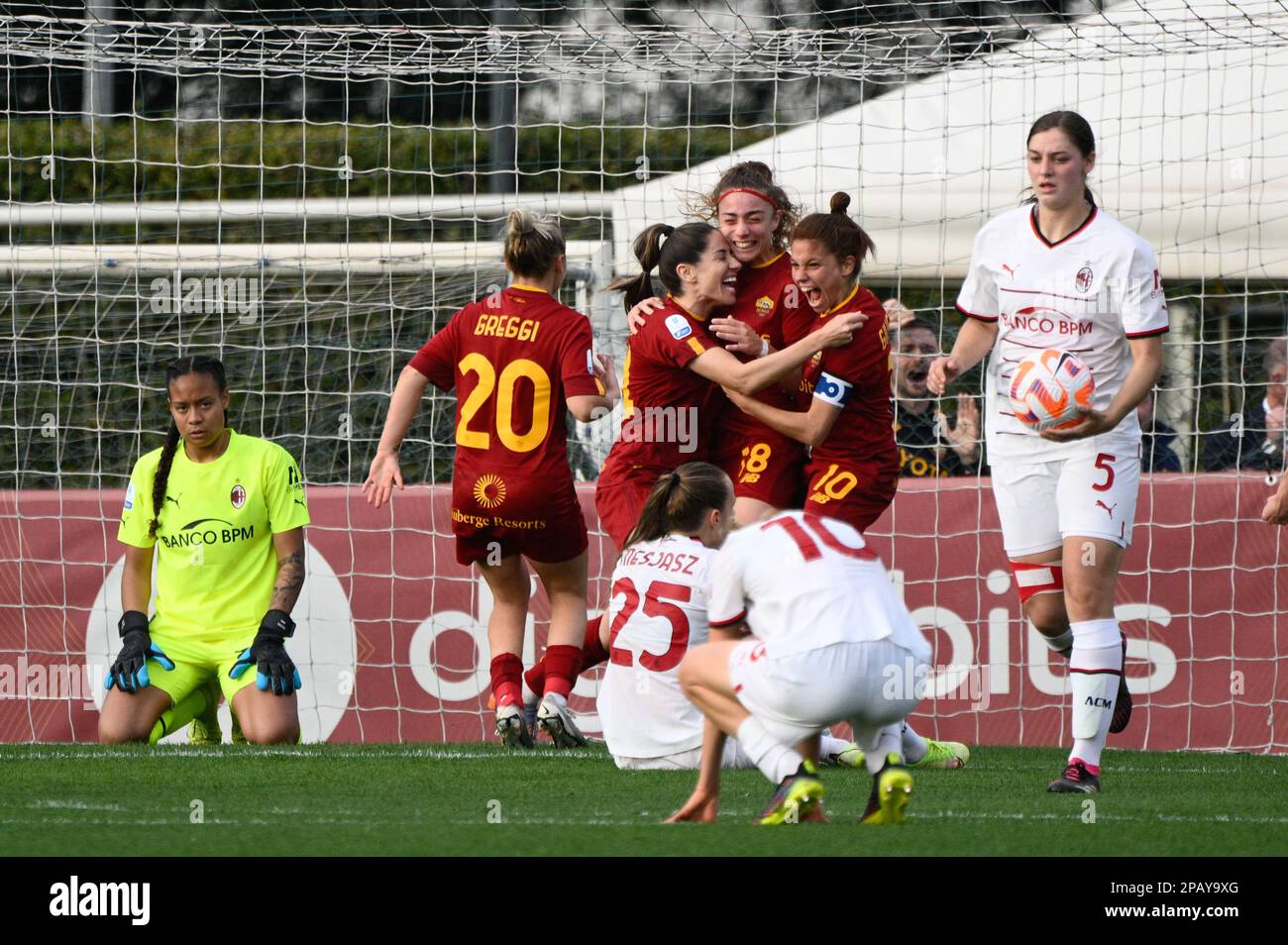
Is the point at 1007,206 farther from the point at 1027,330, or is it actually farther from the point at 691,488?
the point at 691,488

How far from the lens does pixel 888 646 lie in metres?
4.36

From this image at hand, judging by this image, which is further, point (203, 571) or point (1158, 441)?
point (1158, 441)

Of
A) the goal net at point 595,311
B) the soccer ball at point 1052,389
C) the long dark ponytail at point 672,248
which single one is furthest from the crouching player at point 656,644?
the goal net at point 595,311

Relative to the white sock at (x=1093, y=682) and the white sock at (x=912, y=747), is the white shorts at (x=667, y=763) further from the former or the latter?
the white sock at (x=1093, y=682)

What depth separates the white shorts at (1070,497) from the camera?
5641mm

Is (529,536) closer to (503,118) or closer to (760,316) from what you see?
(760,316)

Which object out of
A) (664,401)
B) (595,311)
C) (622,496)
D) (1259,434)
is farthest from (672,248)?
(1259,434)

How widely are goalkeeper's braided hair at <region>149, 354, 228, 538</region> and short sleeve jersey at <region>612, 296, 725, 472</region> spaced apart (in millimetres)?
1802

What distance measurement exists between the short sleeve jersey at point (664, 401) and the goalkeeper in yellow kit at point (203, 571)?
1.63 metres

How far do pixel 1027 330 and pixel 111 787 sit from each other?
323cm

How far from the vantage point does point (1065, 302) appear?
578 cm

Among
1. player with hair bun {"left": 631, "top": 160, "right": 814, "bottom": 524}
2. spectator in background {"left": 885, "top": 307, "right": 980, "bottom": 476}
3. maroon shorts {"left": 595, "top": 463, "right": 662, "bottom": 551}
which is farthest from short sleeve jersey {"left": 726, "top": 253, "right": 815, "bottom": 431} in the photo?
spectator in background {"left": 885, "top": 307, "right": 980, "bottom": 476}

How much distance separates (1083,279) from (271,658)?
349cm

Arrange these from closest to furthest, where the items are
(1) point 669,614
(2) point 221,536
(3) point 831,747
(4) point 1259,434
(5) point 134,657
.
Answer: (1) point 669,614 → (3) point 831,747 → (5) point 134,657 → (2) point 221,536 → (4) point 1259,434
